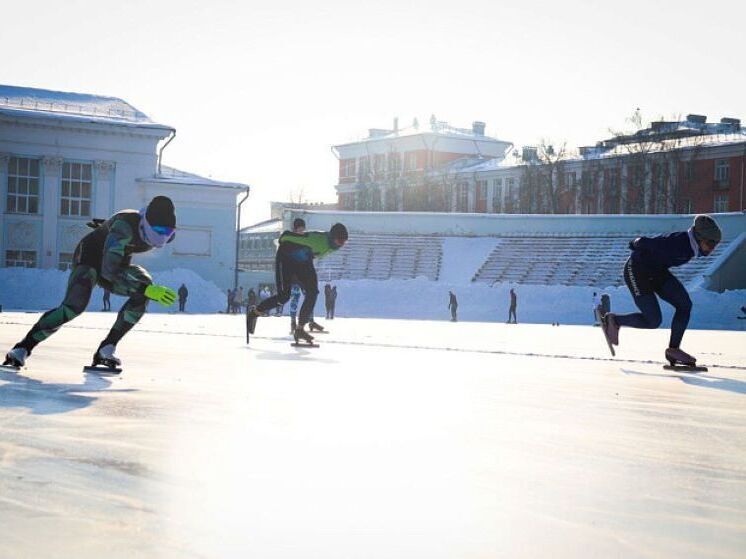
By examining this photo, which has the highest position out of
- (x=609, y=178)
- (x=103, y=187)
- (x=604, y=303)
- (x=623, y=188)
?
(x=609, y=178)

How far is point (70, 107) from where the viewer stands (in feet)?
193

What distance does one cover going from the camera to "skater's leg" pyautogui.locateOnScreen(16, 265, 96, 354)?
8.69m

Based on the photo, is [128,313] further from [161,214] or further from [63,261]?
[63,261]

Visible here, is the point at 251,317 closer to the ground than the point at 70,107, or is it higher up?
closer to the ground

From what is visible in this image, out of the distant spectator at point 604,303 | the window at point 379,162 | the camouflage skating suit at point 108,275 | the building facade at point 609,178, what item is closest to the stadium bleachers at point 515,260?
the building facade at point 609,178

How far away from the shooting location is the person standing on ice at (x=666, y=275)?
35.3ft

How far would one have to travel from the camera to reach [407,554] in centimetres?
291

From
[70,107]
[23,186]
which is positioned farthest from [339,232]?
[70,107]

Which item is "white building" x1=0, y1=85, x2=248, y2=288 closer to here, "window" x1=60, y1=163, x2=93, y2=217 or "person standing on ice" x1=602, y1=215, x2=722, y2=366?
"window" x1=60, y1=163, x2=93, y2=217

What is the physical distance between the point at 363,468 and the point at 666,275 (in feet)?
24.6

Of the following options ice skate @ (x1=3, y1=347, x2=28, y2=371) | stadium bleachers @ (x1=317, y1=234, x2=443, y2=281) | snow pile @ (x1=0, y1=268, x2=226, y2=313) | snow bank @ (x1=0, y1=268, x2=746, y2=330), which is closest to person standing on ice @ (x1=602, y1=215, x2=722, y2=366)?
ice skate @ (x1=3, y1=347, x2=28, y2=371)

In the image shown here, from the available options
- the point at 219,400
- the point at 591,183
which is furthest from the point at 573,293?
the point at 219,400

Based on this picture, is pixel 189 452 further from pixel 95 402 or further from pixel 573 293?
pixel 573 293

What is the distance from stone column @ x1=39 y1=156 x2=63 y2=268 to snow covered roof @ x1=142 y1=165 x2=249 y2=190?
4.11 meters
